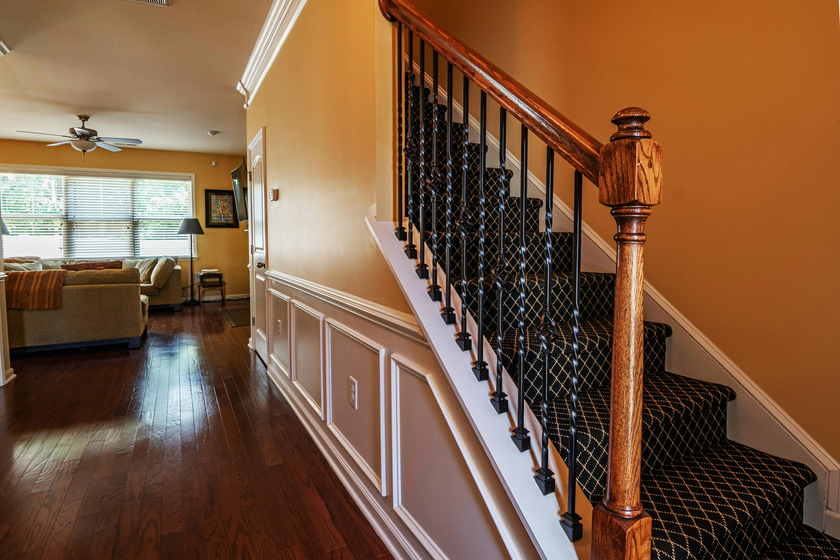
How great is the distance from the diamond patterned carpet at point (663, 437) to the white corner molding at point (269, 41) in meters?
2.01

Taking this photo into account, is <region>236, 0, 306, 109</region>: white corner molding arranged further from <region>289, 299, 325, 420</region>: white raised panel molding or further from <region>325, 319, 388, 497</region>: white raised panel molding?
<region>325, 319, 388, 497</region>: white raised panel molding

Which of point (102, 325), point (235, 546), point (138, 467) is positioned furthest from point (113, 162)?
point (235, 546)

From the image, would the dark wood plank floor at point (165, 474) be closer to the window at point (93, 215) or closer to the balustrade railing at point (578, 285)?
the balustrade railing at point (578, 285)

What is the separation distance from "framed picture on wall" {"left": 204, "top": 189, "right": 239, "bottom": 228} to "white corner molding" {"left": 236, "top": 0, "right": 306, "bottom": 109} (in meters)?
4.51

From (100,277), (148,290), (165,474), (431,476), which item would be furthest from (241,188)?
(431,476)

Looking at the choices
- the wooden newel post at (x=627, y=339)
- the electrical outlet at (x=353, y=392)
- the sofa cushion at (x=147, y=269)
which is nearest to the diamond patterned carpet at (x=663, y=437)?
the wooden newel post at (x=627, y=339)

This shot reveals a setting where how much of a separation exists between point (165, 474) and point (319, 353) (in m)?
0.96

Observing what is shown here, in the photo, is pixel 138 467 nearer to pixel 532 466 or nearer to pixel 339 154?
pixel 339 154

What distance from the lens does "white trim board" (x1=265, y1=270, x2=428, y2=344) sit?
A: 1553mm

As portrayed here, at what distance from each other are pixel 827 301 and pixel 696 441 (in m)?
0.59

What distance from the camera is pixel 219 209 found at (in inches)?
349

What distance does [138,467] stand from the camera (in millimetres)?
2371

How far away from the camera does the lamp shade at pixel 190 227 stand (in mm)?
8117

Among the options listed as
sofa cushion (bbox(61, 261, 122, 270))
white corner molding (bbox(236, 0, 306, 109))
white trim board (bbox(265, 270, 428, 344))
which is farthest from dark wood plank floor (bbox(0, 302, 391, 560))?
sofa cushion (bbox(61, 261, 122, 270))
